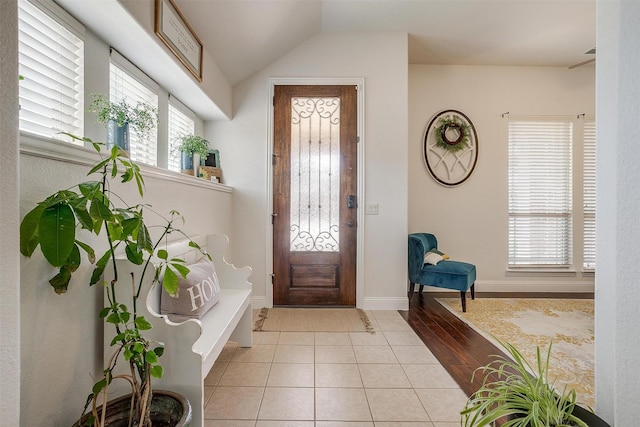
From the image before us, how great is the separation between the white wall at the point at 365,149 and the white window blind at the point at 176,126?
1.45ft

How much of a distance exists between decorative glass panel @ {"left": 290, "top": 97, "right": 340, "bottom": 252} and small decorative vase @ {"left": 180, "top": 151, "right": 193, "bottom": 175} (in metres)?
1.03

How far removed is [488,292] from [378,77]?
9.68ft

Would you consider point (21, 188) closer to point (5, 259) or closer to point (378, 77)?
point (5, 259)

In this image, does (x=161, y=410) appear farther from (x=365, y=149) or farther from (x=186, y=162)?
(x=365, y=149)

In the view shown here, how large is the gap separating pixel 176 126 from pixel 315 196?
4.83ft

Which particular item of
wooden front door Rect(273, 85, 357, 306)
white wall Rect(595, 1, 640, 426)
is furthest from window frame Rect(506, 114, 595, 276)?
white wall Rect(595, 1, 640, 426)

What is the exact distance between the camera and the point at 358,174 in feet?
10.4

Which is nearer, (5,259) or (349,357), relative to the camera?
(5,259)

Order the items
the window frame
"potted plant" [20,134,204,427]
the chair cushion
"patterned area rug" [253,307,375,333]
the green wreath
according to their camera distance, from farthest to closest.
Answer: the window frame, the green wreath, the chair cushion, "patterned area rug" [253,307,375,333], "potted plant" [20,134,204,427]

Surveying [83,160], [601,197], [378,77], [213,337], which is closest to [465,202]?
[378,77]

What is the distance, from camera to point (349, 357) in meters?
2.10

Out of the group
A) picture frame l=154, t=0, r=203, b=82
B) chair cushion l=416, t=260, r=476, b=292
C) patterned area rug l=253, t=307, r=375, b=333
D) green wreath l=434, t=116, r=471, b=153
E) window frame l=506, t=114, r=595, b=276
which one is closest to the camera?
picture frame l=154, t=0, r=203, b=82

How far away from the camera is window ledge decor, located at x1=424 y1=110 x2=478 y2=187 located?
380 centimetres

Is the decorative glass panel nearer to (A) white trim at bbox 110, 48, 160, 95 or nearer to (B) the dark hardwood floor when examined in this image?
(B) the dark hardwood floor
